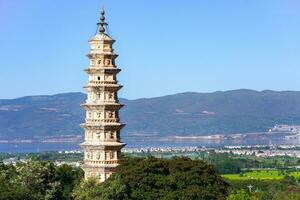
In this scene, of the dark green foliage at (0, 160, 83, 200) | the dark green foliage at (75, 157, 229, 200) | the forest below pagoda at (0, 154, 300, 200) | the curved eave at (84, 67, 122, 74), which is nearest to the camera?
the forest below pagoda at (0, 154, 300, 200)

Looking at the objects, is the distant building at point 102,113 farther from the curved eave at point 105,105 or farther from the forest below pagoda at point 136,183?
the forest below pagoda at point 136,183

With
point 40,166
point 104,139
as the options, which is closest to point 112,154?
point 104,139

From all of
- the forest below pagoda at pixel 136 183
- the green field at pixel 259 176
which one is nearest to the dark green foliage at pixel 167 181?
the forest below pagoda at pixel 136 183

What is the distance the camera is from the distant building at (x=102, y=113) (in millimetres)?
41375

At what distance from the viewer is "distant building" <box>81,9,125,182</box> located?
41.4 metres

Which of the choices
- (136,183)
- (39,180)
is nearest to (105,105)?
(136,183)

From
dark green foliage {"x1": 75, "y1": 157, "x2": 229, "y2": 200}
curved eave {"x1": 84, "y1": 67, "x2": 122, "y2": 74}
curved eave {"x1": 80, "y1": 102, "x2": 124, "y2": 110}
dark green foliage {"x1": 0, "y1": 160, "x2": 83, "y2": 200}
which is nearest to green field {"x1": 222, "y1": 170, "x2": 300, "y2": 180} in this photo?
dark green foliage {"x1": 0, "y1": 160, "x2": 83, "y2": 200}

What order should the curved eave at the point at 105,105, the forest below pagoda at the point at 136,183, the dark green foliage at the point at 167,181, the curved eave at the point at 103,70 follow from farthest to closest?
1. the curved eave at the point at 103,70
2. the curved eave at the point at 105,105
3. the dark green foliage at the point at 167,181
4. the forest below pagoda at the point at 136,183

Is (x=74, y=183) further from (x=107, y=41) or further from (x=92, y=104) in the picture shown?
(x=107, y=41)

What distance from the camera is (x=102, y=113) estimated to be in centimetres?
4153

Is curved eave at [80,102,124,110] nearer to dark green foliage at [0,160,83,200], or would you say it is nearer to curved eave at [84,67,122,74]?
curved eave at [84,67,122,74]

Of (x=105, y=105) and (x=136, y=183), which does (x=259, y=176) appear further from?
(x=136, y=183)

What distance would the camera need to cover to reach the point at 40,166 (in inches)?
1615

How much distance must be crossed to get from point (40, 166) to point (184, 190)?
7.79 metres
